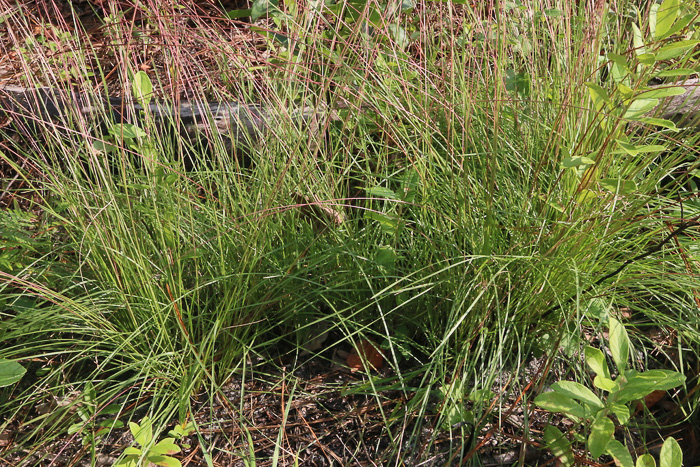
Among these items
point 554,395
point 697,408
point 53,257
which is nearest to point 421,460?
point 554,395

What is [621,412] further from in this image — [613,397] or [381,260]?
[381,260]

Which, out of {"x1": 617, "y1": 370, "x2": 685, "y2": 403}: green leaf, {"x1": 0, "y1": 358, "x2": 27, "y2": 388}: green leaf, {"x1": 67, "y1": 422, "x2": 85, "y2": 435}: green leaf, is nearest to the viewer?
{"x1": 617, "y1": 370, "x2": 685, "y2": 403}: green leaf

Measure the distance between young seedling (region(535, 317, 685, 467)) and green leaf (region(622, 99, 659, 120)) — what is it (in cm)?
48

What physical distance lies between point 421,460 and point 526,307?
0.47 metres

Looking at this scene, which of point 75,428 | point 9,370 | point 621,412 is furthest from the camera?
point 75,428

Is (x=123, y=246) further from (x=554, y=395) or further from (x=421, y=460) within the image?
(x=554, y=395)

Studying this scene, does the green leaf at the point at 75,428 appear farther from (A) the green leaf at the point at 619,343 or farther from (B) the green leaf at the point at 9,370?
(A) the green leaf at the point at 619,343

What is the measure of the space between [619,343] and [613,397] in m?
0.12

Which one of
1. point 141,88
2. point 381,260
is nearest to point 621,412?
point 381,260

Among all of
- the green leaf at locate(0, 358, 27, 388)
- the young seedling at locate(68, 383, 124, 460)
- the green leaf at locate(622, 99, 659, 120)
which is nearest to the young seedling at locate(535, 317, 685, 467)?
the green leaf at locate(622, 99, 659, 120)

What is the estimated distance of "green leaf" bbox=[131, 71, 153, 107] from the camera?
155 centimetres

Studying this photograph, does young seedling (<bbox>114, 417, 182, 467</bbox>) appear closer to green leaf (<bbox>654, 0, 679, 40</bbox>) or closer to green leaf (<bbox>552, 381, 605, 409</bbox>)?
green leaf (<bbox>552, 381, 605, 409</bbox>)

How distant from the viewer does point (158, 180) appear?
165 centimetres

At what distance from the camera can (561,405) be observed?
125 cm
